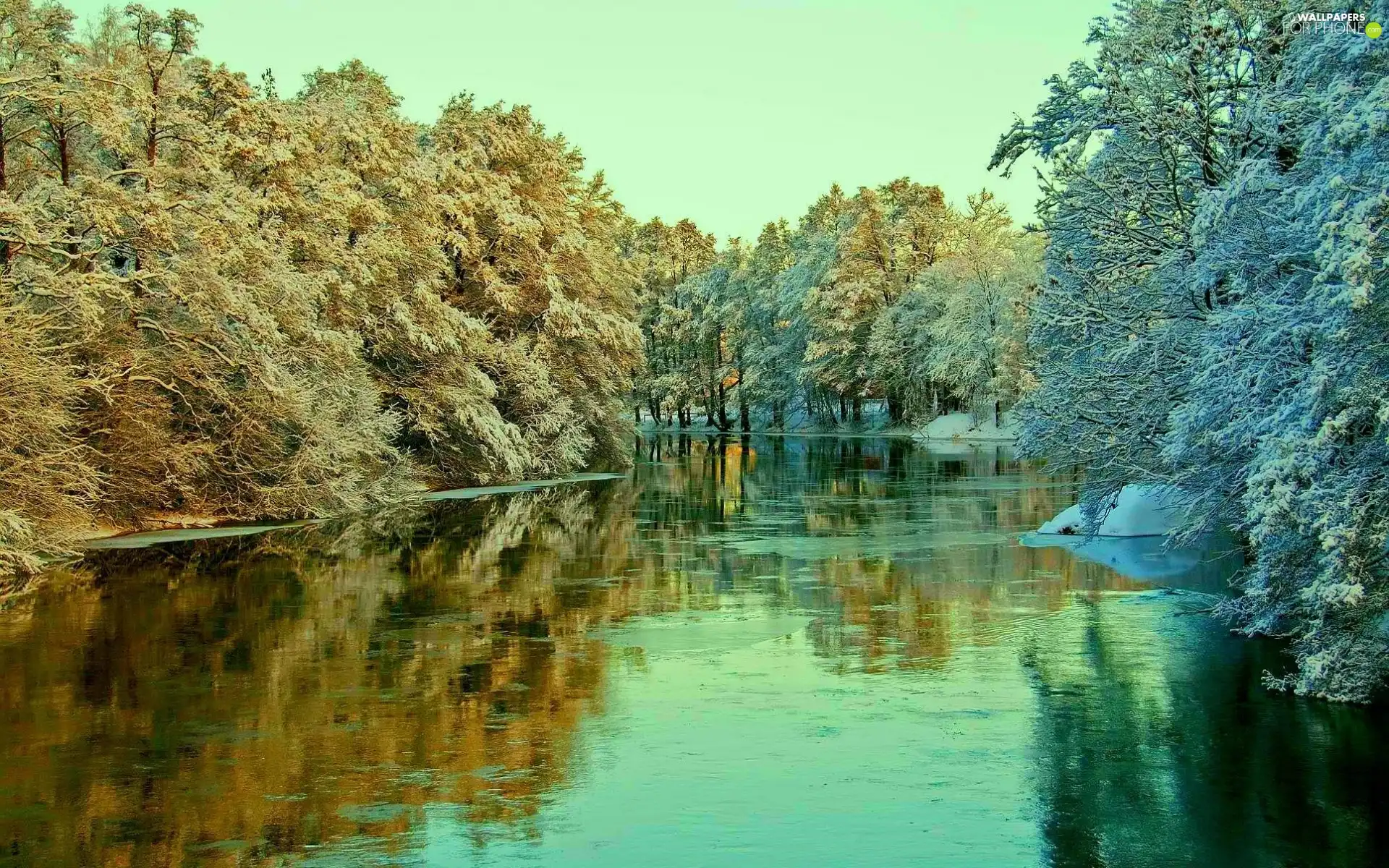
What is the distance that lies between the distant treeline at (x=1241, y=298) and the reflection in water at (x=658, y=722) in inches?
46.8

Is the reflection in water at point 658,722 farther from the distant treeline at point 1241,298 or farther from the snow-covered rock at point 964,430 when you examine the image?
the snow-covered rock at point 964,430

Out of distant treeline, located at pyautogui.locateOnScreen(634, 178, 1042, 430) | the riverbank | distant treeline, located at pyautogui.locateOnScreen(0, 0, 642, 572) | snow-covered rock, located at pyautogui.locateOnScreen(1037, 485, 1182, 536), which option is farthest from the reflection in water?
distant treeline, located at pyautogui.locateOnScreen(634, 178, 1042, 430)

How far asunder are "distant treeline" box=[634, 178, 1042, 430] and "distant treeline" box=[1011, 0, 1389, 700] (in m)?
44.1

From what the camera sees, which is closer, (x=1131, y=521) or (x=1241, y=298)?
(x=1241, y=298)

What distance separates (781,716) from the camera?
10.4 metres

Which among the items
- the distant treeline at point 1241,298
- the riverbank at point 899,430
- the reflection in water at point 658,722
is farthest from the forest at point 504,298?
the riverbank at point 899,430

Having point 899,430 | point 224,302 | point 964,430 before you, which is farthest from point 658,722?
point 899,430

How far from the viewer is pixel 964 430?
75.1 m

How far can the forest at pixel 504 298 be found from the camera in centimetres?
1087

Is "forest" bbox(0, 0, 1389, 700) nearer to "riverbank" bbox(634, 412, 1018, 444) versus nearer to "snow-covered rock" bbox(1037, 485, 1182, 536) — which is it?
"snow-covered rock" bbox(1037, 485, 1182, 536)

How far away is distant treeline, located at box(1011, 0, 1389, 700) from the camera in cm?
1039

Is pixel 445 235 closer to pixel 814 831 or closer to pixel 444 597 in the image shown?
pixel 444 597

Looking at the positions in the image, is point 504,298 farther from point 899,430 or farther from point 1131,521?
point 899,430

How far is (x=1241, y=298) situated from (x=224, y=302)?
17.1 metres
